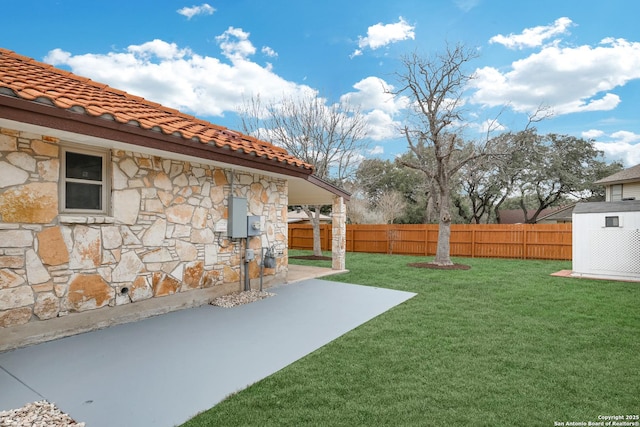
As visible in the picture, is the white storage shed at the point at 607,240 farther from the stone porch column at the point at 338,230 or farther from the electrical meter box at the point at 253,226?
the electrical meter box at the point at 253,226

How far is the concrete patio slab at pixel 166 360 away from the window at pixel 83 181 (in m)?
1.76

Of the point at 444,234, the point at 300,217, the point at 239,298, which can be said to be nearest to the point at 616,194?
the point at 444,234

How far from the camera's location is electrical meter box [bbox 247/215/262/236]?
6812 mm

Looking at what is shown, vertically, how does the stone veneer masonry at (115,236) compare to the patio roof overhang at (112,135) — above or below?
below

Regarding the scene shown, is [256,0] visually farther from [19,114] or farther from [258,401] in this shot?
[258,401]

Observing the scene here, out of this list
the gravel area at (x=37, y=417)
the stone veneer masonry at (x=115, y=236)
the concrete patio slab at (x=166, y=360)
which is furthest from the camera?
the stone veneer masonry at (x=115, y=236)

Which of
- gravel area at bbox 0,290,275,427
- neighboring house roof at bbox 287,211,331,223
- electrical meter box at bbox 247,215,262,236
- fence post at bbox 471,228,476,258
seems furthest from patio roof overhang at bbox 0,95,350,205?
neighboring house roof at bbox 287,211,331,223

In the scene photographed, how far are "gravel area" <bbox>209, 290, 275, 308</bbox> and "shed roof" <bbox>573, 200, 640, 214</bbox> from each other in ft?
31.9

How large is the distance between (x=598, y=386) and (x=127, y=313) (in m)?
5.81

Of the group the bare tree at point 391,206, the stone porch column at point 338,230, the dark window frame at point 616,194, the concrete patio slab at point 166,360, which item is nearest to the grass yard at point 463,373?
the concrete patio slab at point 166,360

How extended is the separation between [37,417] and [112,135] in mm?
3095

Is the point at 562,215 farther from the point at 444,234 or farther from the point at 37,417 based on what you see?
the point at 37,417

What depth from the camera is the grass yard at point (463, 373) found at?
2568 millimetres

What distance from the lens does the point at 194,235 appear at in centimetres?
590
